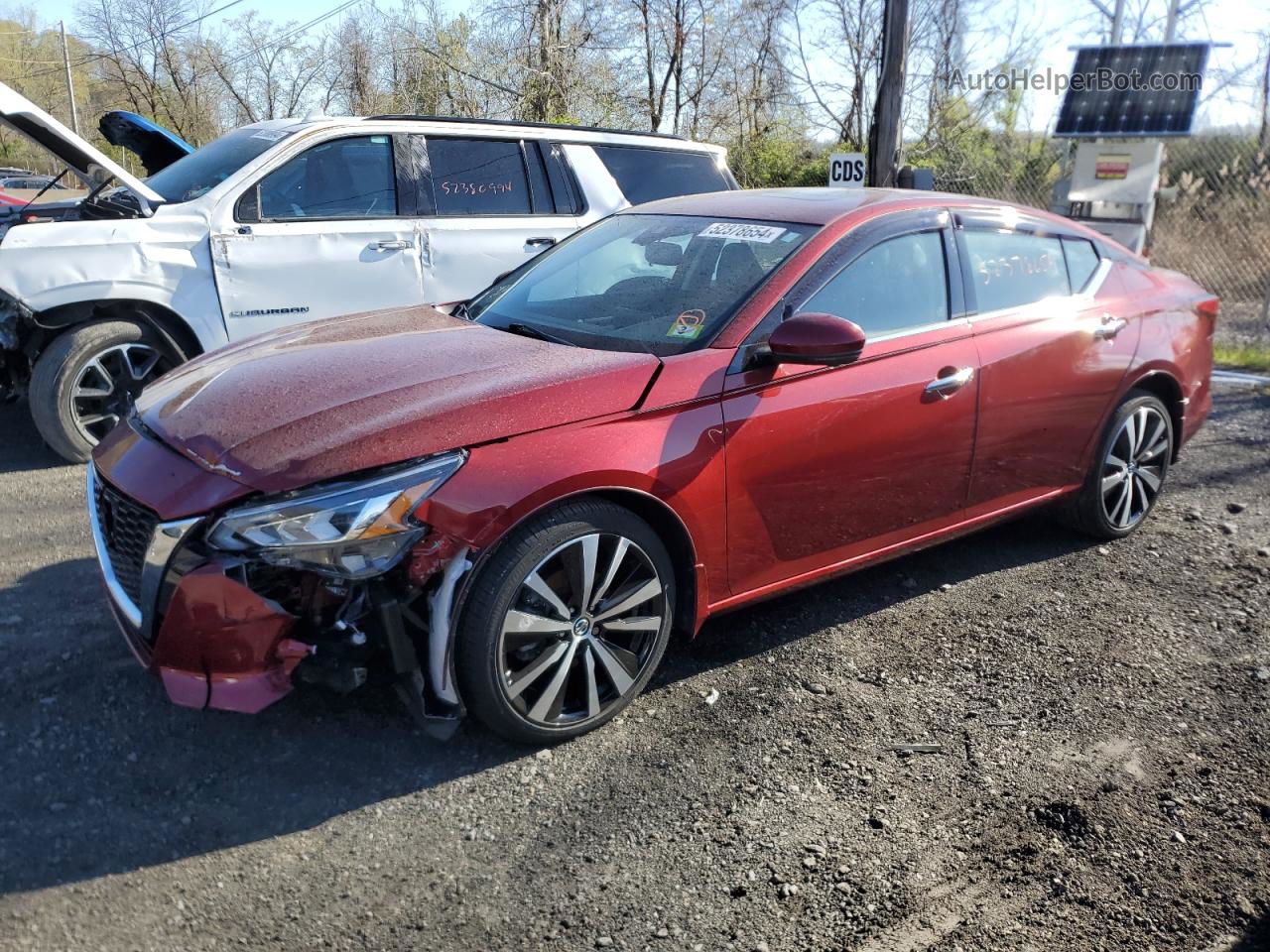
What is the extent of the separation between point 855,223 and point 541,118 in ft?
51.5


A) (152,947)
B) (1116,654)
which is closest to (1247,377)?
(1116,654)

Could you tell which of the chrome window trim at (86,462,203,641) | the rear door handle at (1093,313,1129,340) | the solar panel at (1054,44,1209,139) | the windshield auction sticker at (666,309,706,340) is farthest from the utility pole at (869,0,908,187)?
the chrome window trim at (86,462,203,641)

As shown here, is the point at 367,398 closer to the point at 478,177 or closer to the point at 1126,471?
the point at 1126,471

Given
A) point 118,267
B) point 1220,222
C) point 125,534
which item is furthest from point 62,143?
point 1220,222

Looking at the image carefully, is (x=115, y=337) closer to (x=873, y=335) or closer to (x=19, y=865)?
(x=19, y=865)

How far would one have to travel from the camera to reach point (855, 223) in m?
3.90

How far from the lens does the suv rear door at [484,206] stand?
Answer: 257 inches

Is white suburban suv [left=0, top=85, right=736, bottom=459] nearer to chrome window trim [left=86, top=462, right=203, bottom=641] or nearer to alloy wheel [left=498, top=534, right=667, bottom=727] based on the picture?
chrome window trim [left=86, top=462, right=203, bottom=641]

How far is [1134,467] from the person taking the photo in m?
4.95

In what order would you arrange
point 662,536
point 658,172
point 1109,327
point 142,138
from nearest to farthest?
point 662,536 < point 1109,327 < point 142,138 < point 658,172

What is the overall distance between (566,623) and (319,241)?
12.8 feet

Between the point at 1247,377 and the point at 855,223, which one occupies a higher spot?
the point at 855,223

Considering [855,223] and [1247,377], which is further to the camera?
[1247,377]

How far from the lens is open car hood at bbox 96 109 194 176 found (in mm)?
6930
